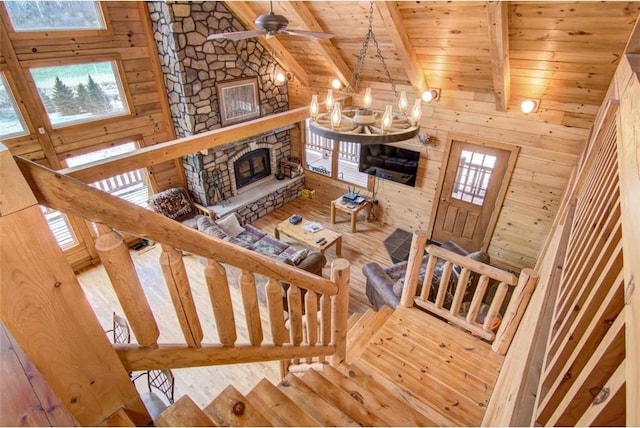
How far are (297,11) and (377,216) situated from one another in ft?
12.6

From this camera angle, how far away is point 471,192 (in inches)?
209

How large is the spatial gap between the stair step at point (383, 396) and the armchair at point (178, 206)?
398 centimetres

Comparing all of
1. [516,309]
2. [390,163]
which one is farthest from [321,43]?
[516,309]

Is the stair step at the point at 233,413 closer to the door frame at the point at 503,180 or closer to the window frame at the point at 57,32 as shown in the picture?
the door frame at the point at 503,180

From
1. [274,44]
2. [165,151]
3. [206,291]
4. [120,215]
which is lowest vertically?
[206,291]

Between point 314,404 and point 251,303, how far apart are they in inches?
34.2

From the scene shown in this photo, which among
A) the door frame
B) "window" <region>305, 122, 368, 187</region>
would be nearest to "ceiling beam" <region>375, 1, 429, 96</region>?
the door frame

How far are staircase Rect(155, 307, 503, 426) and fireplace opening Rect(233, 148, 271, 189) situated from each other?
14.3ft

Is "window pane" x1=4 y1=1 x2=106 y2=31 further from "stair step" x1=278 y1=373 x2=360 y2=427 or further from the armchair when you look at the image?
"stair step" x1=278 y1=373 x2=360 y2=427

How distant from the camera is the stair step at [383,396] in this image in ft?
6.29

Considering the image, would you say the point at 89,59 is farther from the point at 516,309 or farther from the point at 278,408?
the point at 516,309

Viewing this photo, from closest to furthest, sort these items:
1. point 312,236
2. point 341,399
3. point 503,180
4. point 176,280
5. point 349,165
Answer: point 176,280 < point 341,399 < point 503,180 < point 312,236 < point 349,165

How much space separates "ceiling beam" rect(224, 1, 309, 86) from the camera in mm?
5030

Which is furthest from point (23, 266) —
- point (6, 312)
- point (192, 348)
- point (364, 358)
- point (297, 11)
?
point (297, 11)
